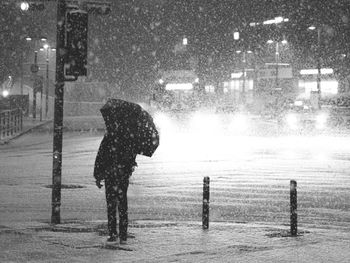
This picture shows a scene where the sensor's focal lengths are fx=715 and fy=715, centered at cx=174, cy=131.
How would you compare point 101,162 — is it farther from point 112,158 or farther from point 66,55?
point 66,55

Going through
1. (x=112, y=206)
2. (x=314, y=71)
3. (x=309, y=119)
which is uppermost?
(x=314, y=71)

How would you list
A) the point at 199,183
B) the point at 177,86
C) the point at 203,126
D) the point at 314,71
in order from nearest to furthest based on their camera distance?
the point at 199,183 < the point at 203,126 < the point at 177,86 < the point at 314,71

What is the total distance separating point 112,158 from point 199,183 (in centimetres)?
799

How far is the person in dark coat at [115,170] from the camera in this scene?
29.1ft

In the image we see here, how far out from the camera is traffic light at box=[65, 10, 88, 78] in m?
10.7

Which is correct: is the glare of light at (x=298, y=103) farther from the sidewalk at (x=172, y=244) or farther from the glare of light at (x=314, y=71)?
the sidewalk at (x=172, y=244)

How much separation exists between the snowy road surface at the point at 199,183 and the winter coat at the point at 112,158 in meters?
2.60

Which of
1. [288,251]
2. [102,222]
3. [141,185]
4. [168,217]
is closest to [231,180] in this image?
[141,185]

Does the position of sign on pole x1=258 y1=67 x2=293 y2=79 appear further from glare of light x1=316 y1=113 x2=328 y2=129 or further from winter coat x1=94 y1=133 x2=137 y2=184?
winter coat x1=94 y1=133 x2=137 y2=184

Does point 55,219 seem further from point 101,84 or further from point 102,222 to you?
point 101,84

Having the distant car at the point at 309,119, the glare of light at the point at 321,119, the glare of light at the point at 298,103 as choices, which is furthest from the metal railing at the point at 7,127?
the glare of light at the point at 298,103

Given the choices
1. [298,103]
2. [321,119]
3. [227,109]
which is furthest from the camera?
[227,109]

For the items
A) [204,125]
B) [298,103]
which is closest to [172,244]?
[204,125]

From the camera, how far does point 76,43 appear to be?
35.0ft
